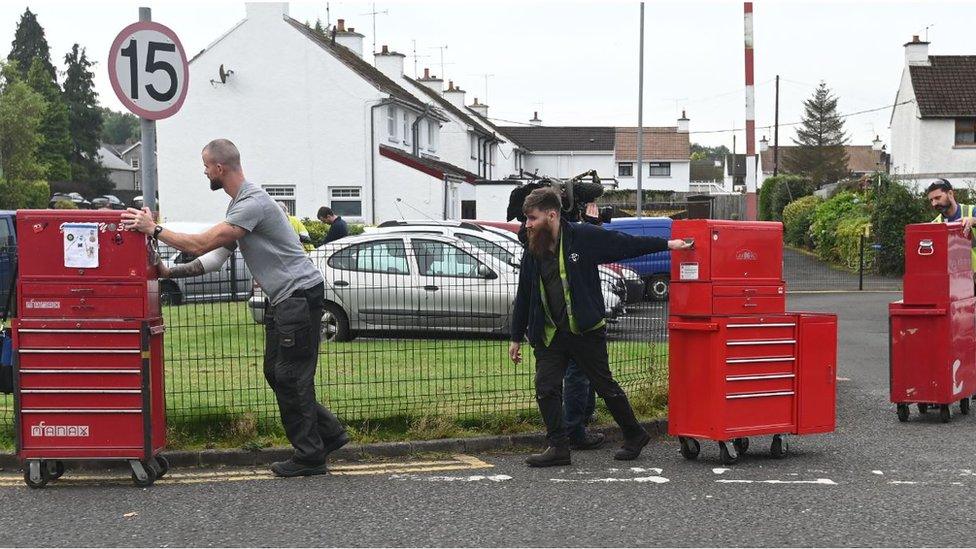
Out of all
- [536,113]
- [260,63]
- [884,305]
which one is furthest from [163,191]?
[536,113]

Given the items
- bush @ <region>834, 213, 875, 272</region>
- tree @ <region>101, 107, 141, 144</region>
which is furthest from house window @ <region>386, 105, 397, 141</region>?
tree @ <region>101, 107, 141, 144</region>

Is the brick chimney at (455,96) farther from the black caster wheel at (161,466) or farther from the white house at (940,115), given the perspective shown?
the black caster wheel at (161,466)

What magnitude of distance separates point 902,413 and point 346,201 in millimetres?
31010

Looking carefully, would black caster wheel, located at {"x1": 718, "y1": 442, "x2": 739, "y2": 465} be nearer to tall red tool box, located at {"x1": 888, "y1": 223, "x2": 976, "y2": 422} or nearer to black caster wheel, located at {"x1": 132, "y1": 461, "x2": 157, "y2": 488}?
tall red tool box, located at {"x1": 888, "y1": 223, "x2": 976, "y2": 422}

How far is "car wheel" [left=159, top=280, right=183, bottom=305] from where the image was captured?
739 cm

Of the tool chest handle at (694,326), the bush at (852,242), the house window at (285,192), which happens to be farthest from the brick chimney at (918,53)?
the tool chest handle at (694,326)

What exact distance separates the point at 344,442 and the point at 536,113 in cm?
7705

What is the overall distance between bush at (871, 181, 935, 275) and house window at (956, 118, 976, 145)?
16.0 metres

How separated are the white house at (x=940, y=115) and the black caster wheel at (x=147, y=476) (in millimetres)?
40981

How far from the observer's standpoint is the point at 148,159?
775 cm

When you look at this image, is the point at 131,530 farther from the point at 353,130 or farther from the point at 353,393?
the point at 353,130

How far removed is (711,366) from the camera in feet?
23.2

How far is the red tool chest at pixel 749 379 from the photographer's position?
7.05 m

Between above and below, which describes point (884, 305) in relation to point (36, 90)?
below
